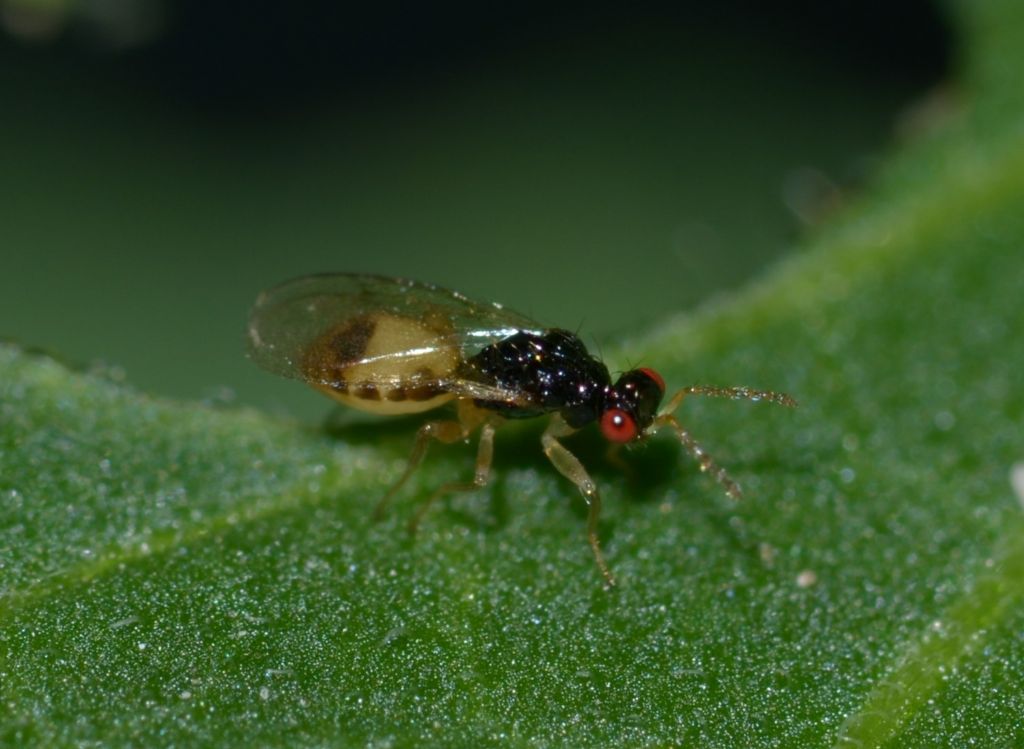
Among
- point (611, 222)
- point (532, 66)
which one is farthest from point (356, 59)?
point (611, 222)

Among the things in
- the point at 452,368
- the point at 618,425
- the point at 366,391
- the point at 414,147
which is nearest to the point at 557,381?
the point at 618,425

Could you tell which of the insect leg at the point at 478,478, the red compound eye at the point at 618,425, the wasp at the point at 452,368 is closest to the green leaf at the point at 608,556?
the insect leg at the point at 478,478

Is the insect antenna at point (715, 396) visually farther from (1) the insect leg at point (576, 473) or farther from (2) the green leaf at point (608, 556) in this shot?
(1) the insect leg at point (576, 473)

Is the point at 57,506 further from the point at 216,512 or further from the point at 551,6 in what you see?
the point at 551,6

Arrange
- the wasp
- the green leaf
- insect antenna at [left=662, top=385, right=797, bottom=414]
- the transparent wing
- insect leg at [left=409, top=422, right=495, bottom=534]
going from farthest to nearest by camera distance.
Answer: the transparent wing, the wasp, insect antenna at [left=662, top=385, right=797, bottom=414], insect leg at [left=409, top=422, right=495, bottom=534], the green leaf

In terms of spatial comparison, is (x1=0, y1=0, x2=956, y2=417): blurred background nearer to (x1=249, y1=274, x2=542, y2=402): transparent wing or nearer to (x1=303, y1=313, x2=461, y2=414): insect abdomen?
(x1=249, y1=274, x2=542, y2=402): transparent wing

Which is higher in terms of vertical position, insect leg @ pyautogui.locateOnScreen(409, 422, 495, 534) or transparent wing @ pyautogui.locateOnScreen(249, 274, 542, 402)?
transparent wing @ pyautogui.locateOnScreen(249, 274, 542, 402)

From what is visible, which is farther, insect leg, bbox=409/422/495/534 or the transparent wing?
the transparent wing

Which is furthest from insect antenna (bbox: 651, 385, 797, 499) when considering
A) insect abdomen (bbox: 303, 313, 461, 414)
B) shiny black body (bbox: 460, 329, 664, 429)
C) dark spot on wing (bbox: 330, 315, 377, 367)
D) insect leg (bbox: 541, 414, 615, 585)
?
dark spot on wing (bbox: 330, 315, 377, 367)
